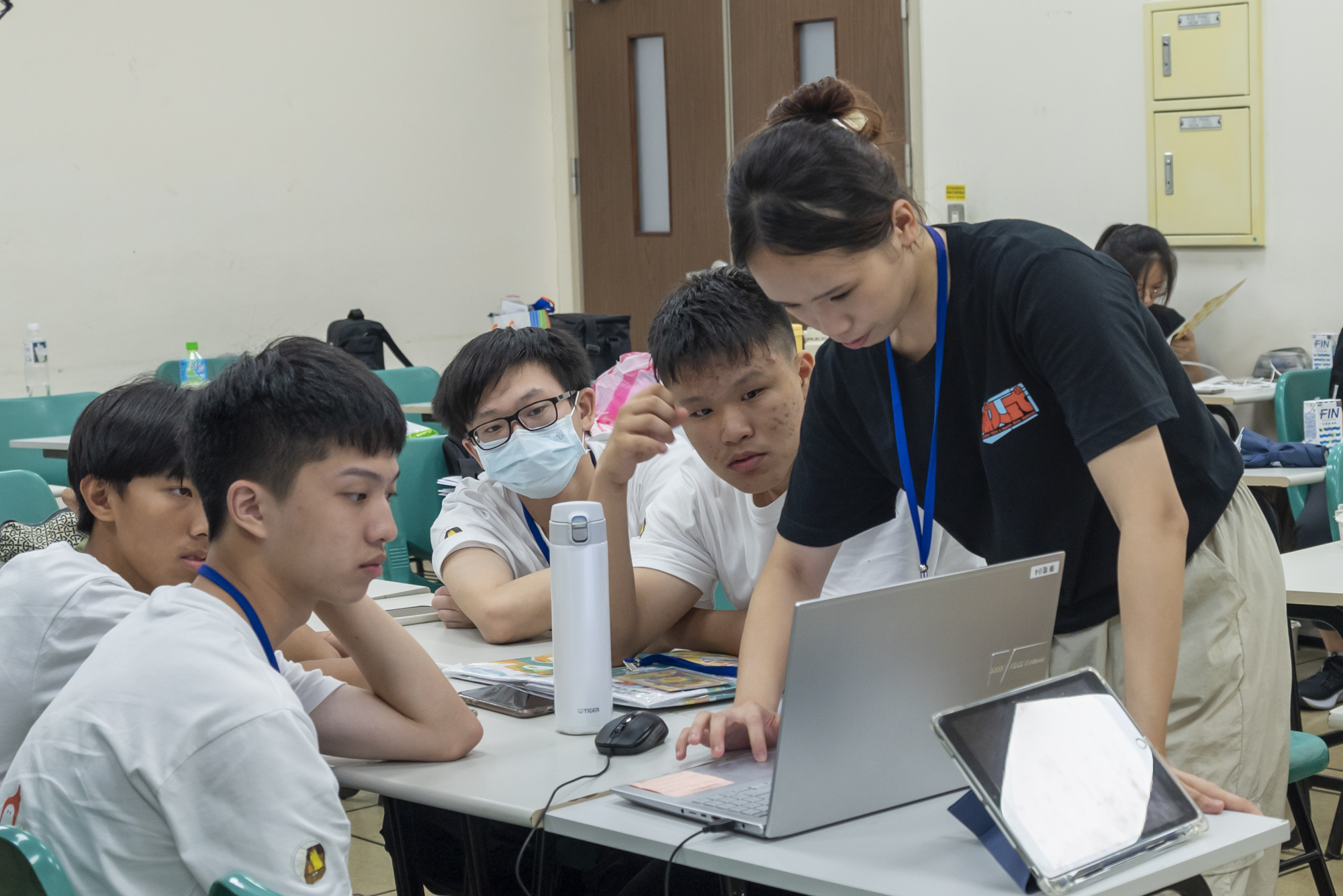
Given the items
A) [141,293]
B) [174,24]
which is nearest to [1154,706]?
[141,293]

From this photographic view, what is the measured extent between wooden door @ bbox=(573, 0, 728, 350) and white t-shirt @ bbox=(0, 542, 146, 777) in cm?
520

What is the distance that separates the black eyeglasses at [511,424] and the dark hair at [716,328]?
0.35 metres

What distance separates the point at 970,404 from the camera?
4.48ft

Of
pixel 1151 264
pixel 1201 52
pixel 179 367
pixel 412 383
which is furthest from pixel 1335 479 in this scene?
pixel 179 367

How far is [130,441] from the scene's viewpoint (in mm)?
1526

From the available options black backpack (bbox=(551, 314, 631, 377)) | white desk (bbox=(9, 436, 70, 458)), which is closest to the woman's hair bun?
white desk (bbox=(9, 436, 70, 458))

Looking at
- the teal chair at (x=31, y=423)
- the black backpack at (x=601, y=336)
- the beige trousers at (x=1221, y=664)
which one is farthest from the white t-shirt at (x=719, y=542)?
the black backpack at (x=601, y=336)

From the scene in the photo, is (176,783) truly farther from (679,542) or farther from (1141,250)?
(1141,250)

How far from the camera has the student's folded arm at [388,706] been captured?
1.37 m

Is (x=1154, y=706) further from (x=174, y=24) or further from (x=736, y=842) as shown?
(x=174, y=24)

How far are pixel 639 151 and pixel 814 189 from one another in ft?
18.7

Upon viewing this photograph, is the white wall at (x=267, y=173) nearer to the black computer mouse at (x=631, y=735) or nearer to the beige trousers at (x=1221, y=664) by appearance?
the black computer mouse at (x=631, y=735)

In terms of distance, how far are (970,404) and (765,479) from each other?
40 centimetres

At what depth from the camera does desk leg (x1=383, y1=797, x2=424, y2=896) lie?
1.57 metres
